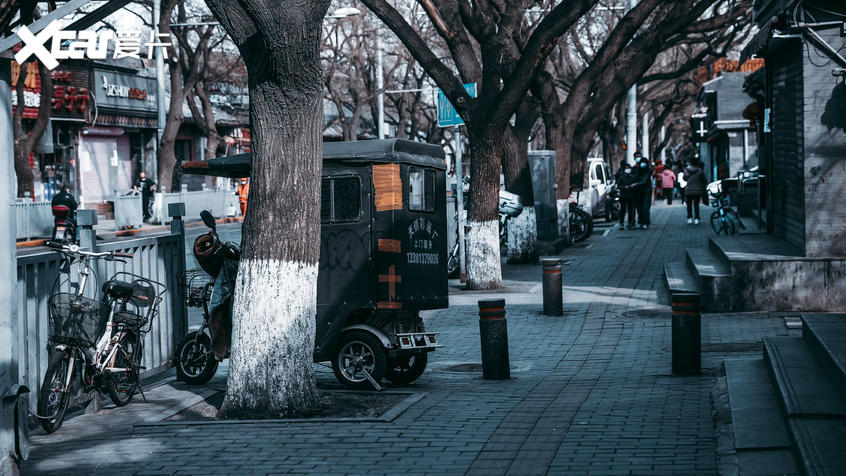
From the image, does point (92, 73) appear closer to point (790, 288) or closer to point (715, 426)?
point (790, 288)

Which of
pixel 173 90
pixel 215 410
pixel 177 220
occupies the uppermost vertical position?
pixel 173 90

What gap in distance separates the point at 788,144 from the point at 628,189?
1291 centimetres

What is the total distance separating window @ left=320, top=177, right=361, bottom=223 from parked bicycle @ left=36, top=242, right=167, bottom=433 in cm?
167

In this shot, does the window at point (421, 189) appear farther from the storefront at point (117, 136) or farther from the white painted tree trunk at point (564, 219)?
the storefront at point (117, 136)

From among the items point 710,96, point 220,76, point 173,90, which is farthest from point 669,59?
point 173,90

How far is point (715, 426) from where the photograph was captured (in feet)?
25.2

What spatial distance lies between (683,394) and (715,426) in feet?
4.38

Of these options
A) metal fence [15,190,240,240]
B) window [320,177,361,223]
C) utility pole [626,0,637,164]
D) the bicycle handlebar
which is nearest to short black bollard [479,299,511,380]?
window [320,177,361,223]

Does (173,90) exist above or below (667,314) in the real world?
above

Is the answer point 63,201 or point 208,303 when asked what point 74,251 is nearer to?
point 208,303

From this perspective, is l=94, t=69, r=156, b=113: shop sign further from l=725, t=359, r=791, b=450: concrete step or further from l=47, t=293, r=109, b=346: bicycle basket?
l=725, t=359, r=791, b=450: concrete step

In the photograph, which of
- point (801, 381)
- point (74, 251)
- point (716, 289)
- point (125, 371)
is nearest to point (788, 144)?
point (716, 289)

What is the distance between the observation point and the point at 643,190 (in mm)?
29484

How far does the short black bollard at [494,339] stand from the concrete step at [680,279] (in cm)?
481
